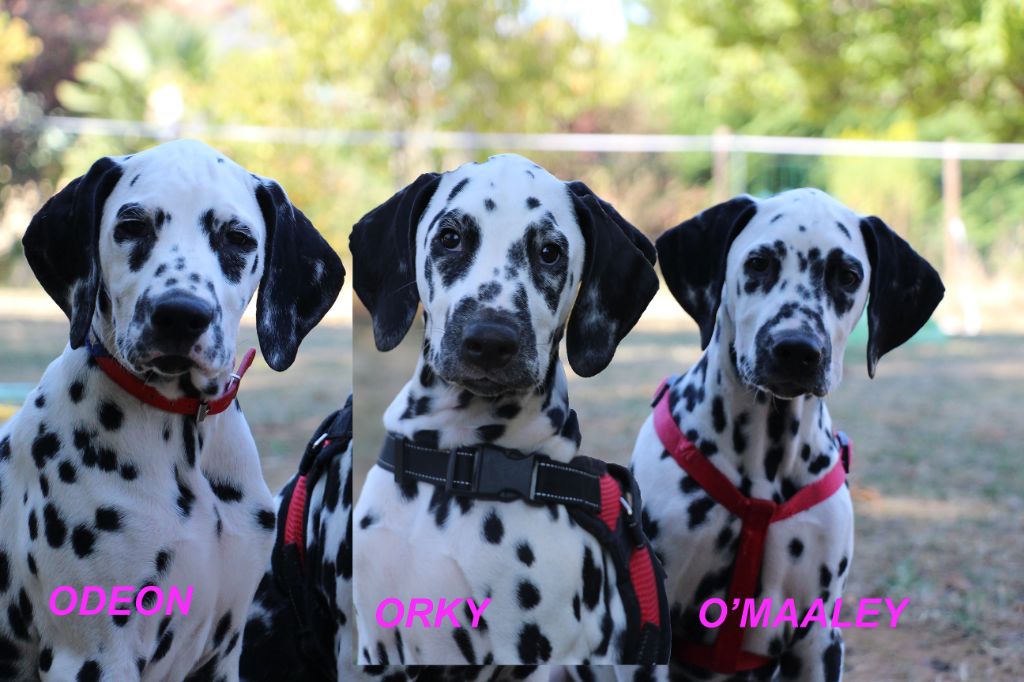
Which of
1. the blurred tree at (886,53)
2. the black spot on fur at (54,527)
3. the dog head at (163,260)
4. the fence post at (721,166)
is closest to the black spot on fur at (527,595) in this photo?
the dog head at (163,260)

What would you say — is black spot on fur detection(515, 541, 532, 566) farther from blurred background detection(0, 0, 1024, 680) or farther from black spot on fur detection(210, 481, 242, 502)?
black spot on fur detection(210, 481, 242, 502)

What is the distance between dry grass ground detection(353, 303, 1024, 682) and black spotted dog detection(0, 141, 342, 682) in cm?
28

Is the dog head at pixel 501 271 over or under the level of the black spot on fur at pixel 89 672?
over

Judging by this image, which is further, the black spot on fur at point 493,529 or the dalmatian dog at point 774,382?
the dalmatian dog at point 774,382

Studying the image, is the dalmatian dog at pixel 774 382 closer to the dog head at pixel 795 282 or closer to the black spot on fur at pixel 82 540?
the dog head at pixel 795 282

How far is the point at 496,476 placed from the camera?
2.39 meters

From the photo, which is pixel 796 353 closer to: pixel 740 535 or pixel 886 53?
pixel 740 535

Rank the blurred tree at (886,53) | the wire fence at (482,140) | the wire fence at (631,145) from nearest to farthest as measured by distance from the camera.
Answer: the wire fence at (482,140) → the wire fence at (631,145) → the blurred tree at (886,53)

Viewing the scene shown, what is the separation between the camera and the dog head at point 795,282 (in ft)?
8.25

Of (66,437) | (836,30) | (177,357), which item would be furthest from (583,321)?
(836,30)

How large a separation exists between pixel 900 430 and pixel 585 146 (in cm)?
371

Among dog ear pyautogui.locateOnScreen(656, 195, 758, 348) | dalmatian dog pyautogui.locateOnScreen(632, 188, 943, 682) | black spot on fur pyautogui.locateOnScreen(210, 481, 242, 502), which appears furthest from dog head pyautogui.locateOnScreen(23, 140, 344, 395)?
dalmatian dog pyautogui.locateOnScreen(632, 188, 943, 682)

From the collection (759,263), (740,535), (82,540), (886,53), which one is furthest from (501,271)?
(886,53)

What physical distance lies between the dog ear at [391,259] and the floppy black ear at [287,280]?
191mm
